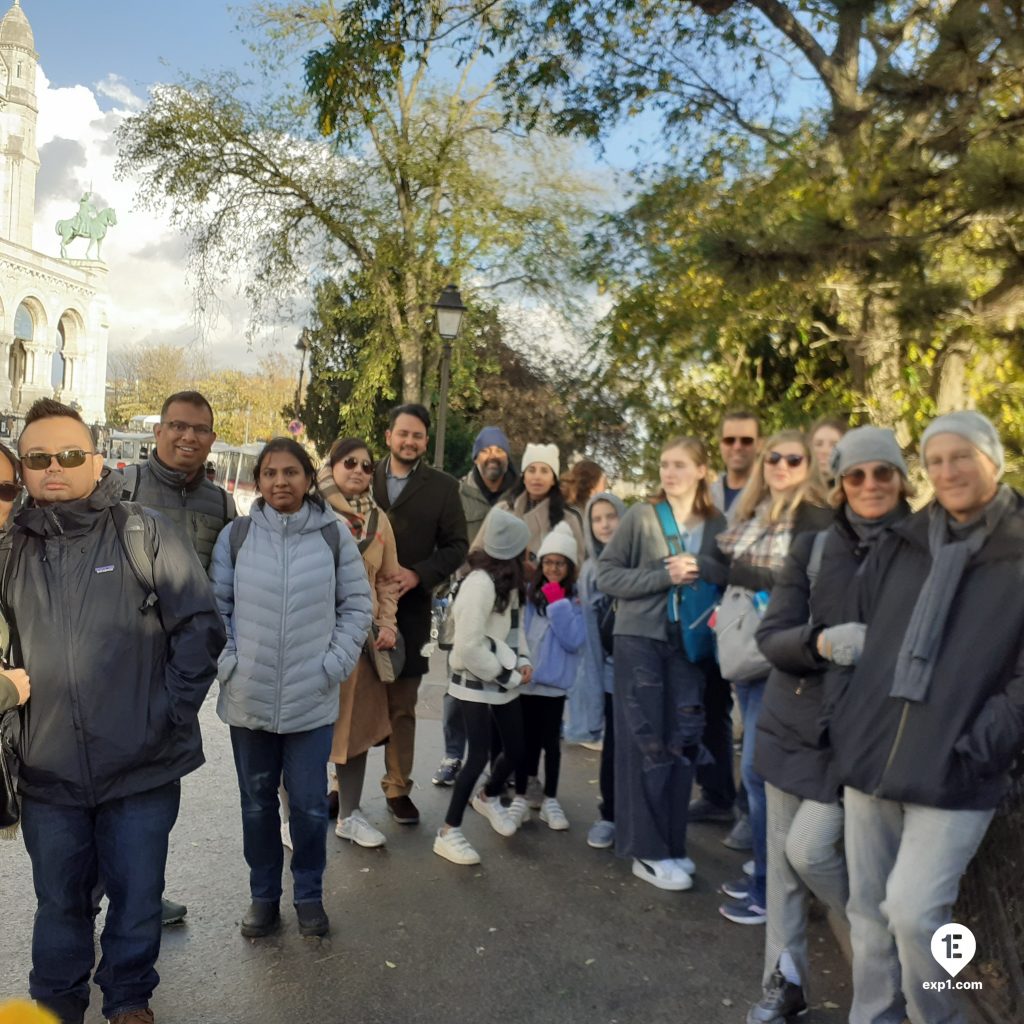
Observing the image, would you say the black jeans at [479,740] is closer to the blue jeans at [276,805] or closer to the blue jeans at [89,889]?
the blue jeans at [276,805]

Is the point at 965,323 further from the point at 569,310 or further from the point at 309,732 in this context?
the point at 569,310

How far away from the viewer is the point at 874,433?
363 cm

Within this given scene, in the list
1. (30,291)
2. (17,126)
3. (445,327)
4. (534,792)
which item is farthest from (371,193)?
(17,126)

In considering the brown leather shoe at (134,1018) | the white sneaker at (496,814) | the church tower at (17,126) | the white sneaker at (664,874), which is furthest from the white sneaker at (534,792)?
the church tower at (17,126)

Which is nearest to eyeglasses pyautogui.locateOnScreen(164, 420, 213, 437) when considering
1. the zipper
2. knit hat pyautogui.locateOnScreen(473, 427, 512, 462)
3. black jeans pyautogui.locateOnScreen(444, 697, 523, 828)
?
black jeans pyautogui.locateOnScreen(444, 697, 523, 828)

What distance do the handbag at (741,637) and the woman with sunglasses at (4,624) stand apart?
→ 2768 millimetres

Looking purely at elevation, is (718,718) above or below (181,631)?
below

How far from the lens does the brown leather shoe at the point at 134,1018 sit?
11.4ft

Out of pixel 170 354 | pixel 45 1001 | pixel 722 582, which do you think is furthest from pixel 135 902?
pixel 170 354

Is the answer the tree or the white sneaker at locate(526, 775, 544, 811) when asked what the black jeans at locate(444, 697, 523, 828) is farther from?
the tree

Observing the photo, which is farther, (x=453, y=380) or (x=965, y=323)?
(x=453, y=380)

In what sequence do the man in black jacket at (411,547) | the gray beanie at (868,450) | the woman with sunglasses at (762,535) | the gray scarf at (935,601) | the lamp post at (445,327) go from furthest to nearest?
the lamp post at (445,327) < the man in black jacket at (411,547) < the woman with sunglasses at (762,535) < the gray beanie at (868,450) < the gray scarf at (935,601)

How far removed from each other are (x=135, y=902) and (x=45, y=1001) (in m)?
0.38

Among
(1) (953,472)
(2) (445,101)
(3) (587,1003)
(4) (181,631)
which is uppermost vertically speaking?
(2) (445,101)
